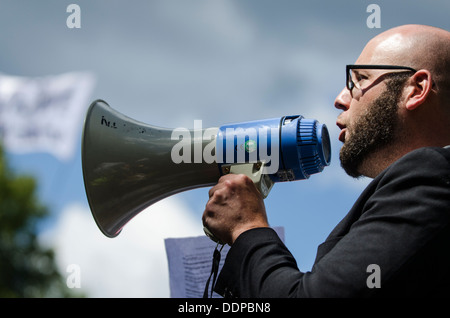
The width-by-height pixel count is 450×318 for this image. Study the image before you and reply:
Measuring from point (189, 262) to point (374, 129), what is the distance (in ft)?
6.63

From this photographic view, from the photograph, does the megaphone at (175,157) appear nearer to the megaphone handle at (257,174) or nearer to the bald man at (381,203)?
the megaphone handle at (257,174)

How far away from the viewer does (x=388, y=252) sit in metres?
1.37

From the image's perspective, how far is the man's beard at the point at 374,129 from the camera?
76.5 inches

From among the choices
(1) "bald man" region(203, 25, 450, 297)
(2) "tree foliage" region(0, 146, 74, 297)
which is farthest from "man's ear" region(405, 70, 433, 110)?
(2) "tree foliage" region(0, 146, 74, 297)

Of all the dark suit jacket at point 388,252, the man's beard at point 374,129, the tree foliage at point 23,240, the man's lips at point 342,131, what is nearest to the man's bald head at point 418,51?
the man's beard at point 374,129

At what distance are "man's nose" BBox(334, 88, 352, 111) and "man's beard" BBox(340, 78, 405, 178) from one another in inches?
5.3

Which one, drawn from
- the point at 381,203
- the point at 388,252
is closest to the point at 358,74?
the point at 381,203

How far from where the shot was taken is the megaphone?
6.93 ft

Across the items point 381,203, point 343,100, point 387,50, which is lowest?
point 381,203

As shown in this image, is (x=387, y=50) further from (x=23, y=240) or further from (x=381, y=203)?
(x=23, y=240)

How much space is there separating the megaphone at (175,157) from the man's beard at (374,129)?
0.17 m

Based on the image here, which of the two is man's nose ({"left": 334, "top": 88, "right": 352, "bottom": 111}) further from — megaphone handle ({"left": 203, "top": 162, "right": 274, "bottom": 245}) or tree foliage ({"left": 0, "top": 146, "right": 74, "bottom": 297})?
tree foliage ({"left": 0, "top": 146, "right": 74, "bottom": 297})
